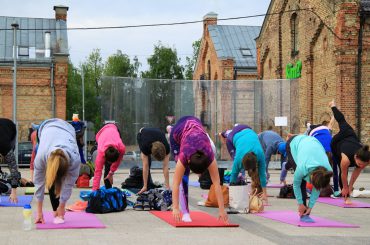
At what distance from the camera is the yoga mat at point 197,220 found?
9906 mm

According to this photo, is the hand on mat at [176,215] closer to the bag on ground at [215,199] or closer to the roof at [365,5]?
the bag on ground at [215,199]

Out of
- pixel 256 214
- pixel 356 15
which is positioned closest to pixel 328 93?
pixel 356 15

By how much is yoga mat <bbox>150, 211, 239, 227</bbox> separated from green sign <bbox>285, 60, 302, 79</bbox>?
2102cm

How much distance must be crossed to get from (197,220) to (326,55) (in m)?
19.6

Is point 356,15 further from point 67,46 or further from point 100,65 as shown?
point 100,65

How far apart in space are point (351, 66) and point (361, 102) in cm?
150

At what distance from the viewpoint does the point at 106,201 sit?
38.4 ft

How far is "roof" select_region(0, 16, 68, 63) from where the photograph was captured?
40.6 m

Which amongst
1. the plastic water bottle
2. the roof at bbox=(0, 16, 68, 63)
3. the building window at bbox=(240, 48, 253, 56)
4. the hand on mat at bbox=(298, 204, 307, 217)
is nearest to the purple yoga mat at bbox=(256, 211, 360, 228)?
the hand on mat at bbox=(298, 204, 307, 217)

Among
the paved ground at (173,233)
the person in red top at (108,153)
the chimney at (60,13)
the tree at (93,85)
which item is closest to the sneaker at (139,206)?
the paved ground at (173,233)

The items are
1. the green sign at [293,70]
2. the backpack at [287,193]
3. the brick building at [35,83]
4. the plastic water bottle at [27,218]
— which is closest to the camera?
the plastic water bottle at [27,218]

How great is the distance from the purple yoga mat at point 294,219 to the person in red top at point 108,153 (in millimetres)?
2727

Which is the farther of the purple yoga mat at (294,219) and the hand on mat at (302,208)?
the hand on mat at (302,208)

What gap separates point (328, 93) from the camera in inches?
1123
